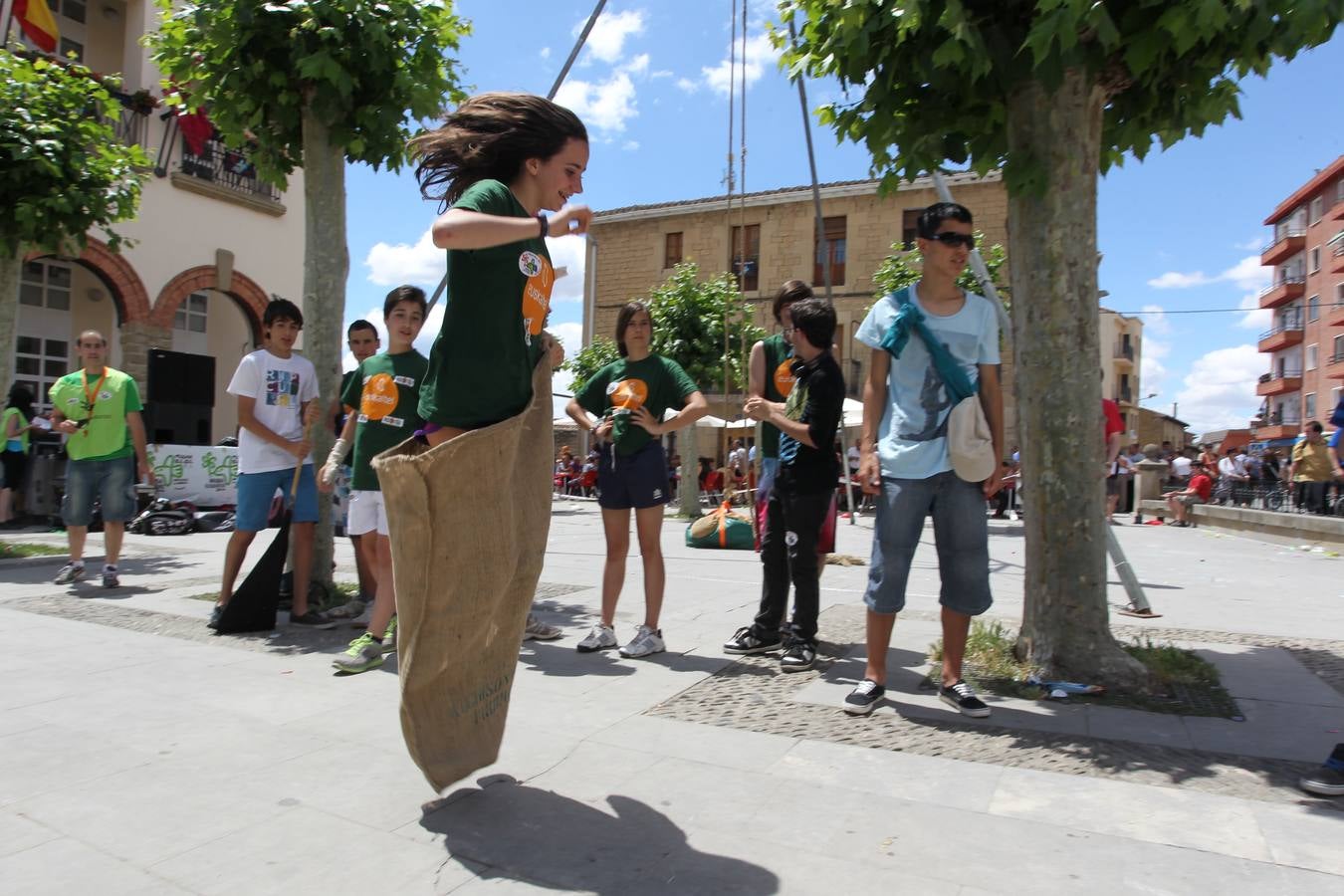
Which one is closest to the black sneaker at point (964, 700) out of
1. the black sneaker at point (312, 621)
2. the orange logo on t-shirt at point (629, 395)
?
the orange logo on t-shirt at point (629, 395)

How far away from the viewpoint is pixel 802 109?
6996 millimetres

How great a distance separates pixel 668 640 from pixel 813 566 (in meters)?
1.03

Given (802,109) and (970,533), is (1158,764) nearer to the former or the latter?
(970,533)

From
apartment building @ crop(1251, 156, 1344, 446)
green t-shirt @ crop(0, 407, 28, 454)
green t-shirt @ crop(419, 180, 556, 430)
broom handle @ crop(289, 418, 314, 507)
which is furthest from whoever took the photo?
apartment building @ crop(1251, 156, 1344, 446)

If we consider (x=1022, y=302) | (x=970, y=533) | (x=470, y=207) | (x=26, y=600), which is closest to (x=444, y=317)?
(x=470, y=207)

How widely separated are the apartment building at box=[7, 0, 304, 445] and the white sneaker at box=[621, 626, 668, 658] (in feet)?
44.9

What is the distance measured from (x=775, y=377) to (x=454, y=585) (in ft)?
10.1

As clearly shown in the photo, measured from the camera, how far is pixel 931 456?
3580 mm

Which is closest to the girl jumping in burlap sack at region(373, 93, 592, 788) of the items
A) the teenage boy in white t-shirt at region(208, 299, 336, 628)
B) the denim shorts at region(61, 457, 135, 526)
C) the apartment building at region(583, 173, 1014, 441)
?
the teenage boy in white t-shirt at region(208, 299, 336, 628)

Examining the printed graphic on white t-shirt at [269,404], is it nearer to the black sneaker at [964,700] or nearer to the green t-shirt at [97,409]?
the green t-shirt at [97,409]

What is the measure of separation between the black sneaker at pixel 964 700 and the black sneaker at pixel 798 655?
29.1 inches

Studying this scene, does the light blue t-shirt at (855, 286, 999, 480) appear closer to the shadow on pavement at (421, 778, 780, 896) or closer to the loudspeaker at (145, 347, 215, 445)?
the shadow on pavement at (421, 778, 780, 896)

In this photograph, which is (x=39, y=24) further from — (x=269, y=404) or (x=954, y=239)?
(x=954, y=239)

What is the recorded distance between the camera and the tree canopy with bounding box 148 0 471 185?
18.0 feet
